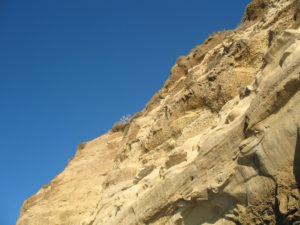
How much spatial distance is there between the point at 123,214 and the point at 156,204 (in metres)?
1.91

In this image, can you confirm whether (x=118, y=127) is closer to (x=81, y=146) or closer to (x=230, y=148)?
(x=81, y=146)

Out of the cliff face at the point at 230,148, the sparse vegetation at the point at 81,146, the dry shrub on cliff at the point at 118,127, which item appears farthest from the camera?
the sparse vegetation at the point at 81,146

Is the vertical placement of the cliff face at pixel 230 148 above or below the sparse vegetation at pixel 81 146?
below

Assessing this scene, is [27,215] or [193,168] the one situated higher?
[27,215]

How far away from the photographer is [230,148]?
5910 mm

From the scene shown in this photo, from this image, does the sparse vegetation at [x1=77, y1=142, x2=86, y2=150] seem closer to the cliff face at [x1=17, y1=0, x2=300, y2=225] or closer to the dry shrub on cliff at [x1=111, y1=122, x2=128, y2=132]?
the dry shrub on cliff at [x1=111, y1=122, x2=128, y2=132]

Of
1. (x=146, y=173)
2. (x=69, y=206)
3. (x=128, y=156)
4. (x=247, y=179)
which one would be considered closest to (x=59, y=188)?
(x=69, y=206)

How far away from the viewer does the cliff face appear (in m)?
4.78

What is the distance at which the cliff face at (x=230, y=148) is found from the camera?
478 cm

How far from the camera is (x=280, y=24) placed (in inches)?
311

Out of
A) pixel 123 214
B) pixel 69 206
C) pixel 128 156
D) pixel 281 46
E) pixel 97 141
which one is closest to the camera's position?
Result: pixel 281 46

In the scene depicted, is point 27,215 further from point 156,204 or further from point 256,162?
point 256,162

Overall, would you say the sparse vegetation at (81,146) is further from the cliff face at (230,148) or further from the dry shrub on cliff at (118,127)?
the cliff face at (230,148)

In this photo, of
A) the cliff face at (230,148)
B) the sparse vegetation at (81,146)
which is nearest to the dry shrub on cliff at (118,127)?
the sparse vegetation at (81,146)
